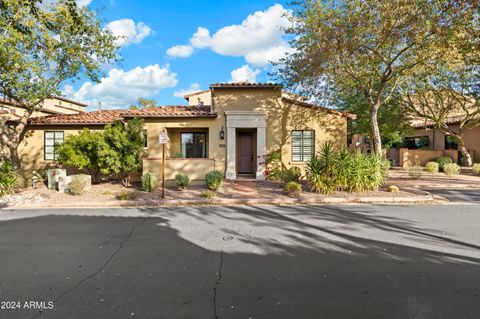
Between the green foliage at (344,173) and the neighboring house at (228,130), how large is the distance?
3.38 meters

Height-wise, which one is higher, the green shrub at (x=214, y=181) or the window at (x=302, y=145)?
the window at (x=302, y=145)

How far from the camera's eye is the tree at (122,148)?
38.1 ft

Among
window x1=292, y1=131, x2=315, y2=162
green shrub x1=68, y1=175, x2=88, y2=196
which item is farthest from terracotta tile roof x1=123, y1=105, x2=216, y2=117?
window x1=292, y1=131, x2=315, y2=162

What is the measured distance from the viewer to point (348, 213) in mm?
7918

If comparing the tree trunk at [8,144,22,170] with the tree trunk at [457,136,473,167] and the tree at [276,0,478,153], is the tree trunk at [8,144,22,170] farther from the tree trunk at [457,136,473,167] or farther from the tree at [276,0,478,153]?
the tree trunk at [457,136,473,167]

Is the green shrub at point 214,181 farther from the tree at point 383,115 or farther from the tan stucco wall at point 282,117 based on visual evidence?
the tree at point 383,115

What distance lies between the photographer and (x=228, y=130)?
13.9 meters

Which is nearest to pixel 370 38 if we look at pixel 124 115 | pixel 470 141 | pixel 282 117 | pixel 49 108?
pixel 282 117

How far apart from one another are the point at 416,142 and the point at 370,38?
2257 centimetres

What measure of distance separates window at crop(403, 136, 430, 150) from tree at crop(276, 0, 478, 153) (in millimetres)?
17343

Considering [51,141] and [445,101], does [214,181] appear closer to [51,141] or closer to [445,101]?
[51,141]

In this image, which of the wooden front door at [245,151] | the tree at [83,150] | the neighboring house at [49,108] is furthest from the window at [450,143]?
the neighboring house at [49,108]

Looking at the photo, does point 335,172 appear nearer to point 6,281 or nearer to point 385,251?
point 385,251

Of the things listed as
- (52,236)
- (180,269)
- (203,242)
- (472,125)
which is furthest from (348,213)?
(472,125)
